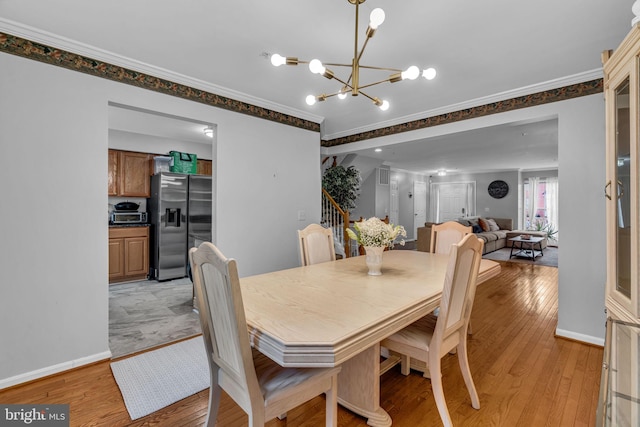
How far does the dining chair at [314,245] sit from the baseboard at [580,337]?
2.37m

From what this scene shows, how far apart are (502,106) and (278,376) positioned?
140 inches

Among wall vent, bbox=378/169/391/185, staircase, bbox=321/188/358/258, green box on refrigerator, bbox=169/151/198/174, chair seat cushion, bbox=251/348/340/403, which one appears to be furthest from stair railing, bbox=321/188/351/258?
chair seat cushion, bbox=251/348/340/403

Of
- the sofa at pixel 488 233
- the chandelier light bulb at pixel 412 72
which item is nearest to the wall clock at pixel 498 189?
the sofa at pixel 488 233

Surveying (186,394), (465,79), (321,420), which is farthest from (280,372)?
(465,79)

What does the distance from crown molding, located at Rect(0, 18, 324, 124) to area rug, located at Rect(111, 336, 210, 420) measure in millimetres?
2533

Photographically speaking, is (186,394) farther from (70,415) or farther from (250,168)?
(250,168)

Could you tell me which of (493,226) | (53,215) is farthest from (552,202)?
(53,215)

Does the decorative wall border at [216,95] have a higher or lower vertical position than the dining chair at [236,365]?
higher

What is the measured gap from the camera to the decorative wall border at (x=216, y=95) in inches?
86.0

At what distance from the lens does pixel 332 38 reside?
2.17m

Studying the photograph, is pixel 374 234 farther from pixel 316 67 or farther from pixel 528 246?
pixel 528 246

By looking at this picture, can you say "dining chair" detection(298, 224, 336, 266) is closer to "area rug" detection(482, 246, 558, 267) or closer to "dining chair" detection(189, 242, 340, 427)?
"dining chair" detection(189, 242, 340, 427)

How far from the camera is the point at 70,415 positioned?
5.75 feet

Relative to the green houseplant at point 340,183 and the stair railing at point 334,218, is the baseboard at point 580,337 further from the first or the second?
the green houseplant at point 340,183
